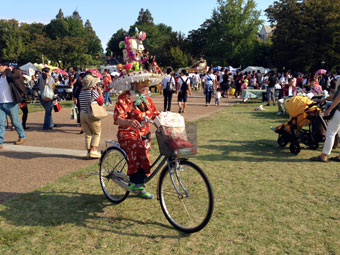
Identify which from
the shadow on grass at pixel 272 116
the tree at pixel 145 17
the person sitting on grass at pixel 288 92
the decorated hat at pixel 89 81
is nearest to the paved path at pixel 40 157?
the decorated hat at pixel 89 81

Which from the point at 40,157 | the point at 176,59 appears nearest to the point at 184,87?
the point at 40,157

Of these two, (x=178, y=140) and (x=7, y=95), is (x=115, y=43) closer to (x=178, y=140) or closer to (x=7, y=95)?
(x=7, y=95)

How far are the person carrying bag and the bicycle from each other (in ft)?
7.66

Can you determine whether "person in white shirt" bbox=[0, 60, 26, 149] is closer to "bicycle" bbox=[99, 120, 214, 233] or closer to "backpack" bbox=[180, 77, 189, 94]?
"bicycle" bbox=[99, 120, 214, 233]

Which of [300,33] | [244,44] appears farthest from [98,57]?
[300,33]

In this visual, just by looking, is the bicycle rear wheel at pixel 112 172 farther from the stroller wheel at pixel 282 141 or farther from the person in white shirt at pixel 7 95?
the stroller wheel at pixel 282 141

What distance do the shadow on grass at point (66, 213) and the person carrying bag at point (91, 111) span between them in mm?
1929

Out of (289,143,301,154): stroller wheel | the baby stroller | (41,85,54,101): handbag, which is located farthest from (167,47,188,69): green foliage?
(289,143,301,154): stroller wheel

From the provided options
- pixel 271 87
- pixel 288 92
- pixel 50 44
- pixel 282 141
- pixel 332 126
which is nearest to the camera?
pixel 332 126

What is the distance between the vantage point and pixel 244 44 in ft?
222

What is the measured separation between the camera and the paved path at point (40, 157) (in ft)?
16.4

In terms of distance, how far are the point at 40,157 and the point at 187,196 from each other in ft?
14.2

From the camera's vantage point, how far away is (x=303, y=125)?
679 cm

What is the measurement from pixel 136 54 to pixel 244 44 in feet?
224
